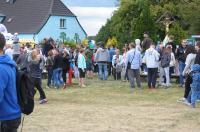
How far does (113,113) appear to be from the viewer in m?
14.6

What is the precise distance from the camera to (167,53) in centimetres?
2205

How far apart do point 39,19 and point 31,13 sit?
2015 millimetres

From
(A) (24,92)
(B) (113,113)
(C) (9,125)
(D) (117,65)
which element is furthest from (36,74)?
(D) (117,65)

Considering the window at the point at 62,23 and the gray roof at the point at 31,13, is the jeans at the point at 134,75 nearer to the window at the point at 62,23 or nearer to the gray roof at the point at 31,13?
the gray roof at the point at 31,13

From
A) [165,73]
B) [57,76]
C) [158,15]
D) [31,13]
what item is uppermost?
[31,13]

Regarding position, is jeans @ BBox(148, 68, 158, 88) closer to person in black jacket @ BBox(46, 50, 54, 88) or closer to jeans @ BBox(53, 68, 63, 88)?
jeans @ BBox(53, 68, 63, 88)

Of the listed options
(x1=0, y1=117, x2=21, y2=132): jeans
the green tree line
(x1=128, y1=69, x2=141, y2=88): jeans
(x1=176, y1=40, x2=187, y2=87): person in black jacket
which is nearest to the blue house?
the green tree line

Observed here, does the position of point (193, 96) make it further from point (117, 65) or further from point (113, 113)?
point (117, 65)

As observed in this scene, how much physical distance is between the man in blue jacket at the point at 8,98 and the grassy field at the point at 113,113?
520cm

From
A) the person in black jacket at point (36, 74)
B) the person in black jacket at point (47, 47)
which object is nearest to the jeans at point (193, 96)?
the person in black jacket at point (36, 74)

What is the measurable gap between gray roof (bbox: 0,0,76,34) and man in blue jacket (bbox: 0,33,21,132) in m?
71.3

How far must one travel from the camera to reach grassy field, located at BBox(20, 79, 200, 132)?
12.3m

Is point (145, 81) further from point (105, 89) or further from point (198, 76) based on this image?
point (198, 76)

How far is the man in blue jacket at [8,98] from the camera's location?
21.6 feet
